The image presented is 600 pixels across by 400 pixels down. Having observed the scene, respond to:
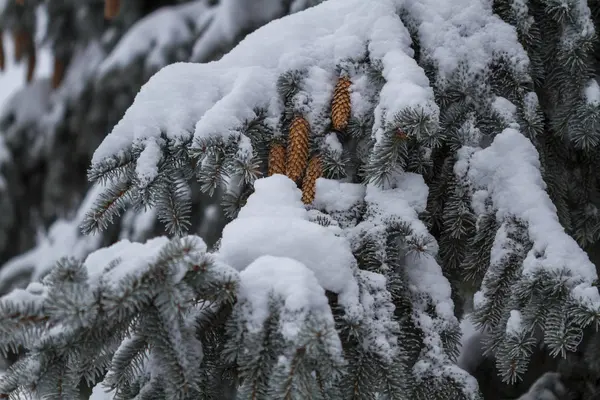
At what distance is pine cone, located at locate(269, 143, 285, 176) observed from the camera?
1410 millimetres

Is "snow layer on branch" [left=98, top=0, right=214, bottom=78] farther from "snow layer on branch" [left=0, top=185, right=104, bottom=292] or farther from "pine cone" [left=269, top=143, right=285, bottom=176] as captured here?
"pine cone" [left=269, top=143, right=285, bottom=176]

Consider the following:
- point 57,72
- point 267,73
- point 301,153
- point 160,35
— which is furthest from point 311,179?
point 57,72

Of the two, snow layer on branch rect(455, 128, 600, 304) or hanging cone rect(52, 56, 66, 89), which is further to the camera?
hanging cone rect(52, 56, 66, 89)

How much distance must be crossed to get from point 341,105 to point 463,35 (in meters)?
0.36

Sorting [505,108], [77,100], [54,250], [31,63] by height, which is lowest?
[54,250]

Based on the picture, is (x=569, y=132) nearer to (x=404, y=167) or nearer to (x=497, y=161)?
(x=497, y=161)

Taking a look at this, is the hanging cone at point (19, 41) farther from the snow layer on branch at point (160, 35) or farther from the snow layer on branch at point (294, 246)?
the snow layer on branch at point (294, 246)

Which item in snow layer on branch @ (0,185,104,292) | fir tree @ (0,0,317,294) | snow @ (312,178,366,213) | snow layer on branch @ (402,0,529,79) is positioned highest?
snow layer on branch @ (402,0,529,79)

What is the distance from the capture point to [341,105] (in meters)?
1.43

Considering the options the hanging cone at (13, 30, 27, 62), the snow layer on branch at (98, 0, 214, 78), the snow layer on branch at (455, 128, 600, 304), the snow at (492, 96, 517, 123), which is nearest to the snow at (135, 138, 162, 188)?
the snow layer on branch at (455, 128, 600, 304)

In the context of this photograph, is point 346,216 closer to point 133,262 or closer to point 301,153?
point 301,153

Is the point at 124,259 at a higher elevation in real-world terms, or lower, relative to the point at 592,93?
higher

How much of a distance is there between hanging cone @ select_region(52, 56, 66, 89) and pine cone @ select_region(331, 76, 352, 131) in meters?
3.54

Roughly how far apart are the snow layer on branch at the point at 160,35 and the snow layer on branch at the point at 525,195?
2342 millimetres
